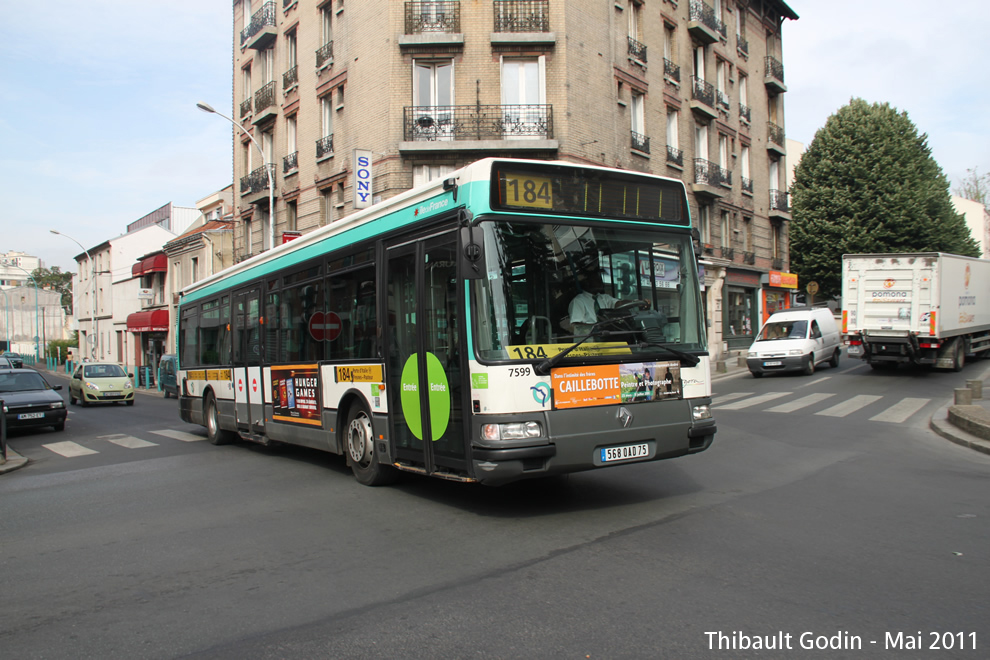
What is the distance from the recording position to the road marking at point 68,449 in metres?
13.0

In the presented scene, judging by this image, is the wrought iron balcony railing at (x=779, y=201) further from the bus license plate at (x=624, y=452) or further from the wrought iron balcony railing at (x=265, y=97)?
the bus license plate at (x=624, y=452)

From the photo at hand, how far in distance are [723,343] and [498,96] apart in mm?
16657

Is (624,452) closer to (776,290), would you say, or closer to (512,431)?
(512,431)

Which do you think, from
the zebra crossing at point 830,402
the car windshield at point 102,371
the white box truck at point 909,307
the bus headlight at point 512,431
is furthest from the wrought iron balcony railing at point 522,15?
the bus headlight at point 512,431

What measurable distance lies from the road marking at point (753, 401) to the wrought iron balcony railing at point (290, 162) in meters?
20.2

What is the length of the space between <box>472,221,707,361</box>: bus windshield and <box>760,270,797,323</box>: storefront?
3330 centimetres

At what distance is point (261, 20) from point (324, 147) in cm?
814

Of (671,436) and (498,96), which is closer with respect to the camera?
(671,436)

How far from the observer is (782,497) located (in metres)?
7.04

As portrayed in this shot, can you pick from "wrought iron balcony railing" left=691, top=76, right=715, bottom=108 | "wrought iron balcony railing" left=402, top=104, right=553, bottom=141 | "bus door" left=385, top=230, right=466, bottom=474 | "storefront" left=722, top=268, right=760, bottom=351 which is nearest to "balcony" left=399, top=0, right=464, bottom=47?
"wrought iron balcony railing" left=402, top=104, right=553, bottom=141

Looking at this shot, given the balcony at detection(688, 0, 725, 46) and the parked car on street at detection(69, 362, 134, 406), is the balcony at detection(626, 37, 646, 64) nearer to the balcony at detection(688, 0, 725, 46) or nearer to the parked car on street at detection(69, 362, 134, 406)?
the balcony at detection(688, 0, 725, 46)

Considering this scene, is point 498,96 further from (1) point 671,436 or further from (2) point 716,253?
(1) point 671,436

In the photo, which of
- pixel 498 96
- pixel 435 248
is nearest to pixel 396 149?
pixel 498 96

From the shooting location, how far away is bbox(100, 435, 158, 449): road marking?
1373 centimetres
